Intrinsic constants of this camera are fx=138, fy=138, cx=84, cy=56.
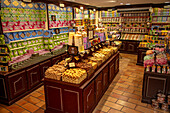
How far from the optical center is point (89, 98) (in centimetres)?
339

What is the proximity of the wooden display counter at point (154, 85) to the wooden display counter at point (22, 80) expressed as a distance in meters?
2.61

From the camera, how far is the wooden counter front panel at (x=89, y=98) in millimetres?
3180

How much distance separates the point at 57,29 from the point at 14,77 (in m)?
3.42

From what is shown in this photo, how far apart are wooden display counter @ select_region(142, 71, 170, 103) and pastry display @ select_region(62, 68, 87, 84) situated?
1901 millimetres

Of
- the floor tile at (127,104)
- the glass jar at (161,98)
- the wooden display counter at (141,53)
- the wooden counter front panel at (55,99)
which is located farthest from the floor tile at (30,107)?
the wooden display counter at (141,53)

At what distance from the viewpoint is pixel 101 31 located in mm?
5711

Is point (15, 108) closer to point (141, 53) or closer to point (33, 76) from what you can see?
point (33, 76)

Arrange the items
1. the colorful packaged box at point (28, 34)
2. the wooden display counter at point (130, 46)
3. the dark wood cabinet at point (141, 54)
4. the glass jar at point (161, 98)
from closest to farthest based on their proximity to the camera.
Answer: the glass jar at point (161, 98)
the colorful packaged box at point (28, 34)
the dark wood cabinet at point (141, 54)
the wooden display counter at point (130, 46)

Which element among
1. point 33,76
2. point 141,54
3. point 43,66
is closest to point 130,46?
point 141,54

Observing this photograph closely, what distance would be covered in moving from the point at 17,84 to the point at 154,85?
4.01 m

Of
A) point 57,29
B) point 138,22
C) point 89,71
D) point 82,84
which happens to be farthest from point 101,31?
point 138,22

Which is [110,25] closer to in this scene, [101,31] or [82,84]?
[101,31]

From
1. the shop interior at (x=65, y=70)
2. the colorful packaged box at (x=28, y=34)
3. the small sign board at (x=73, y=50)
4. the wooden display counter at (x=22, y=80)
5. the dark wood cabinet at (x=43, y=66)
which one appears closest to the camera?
the shop interior at (x=65, y=70)

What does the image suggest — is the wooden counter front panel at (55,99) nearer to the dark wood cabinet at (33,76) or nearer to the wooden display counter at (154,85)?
the dark wood cabinet at (33,76)
